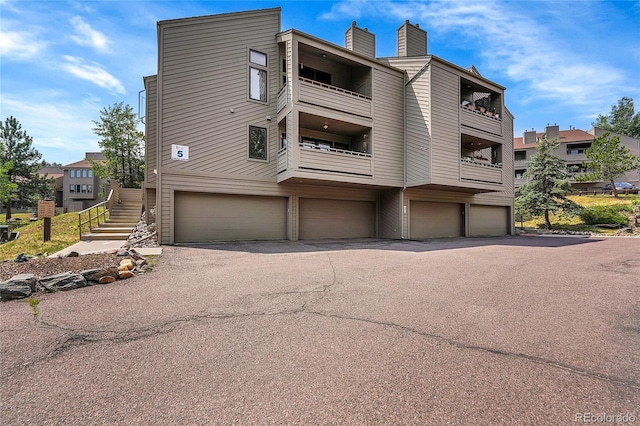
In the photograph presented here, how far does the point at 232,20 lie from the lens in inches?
509

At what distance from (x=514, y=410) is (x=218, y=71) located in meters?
14.2

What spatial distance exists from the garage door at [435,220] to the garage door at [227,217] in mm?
7311

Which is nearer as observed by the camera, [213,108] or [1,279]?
[1,279]

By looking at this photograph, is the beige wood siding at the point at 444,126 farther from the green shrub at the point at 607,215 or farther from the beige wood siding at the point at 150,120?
the green shrub at the point at 607,215

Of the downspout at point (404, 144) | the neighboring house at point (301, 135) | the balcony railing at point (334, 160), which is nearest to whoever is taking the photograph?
the neighboring house at point (301, 135)

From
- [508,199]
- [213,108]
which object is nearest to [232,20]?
[213,108]

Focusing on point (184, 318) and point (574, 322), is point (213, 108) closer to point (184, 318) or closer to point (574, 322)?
point (184, 318)

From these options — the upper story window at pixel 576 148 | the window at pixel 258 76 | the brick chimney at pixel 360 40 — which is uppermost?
Answer: the brick chimney at pixel 360 40

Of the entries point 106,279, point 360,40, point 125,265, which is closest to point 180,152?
point 125,265

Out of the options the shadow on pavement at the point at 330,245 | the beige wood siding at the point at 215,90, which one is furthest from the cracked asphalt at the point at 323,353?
the beige wood siding at the point at 215,90

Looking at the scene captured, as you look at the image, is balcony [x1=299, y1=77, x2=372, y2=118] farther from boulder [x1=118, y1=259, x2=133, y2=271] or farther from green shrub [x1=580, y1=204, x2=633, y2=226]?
green shrub [x1=580, y1=204, x2=633, y2=226]

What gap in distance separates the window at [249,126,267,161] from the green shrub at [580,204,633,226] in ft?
75.6

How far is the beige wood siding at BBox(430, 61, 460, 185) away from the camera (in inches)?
563

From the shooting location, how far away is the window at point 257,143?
43.7ft
